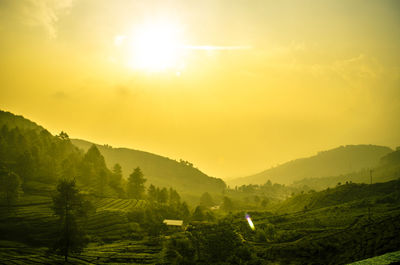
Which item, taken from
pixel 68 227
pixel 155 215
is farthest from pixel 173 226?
pixel 68 227

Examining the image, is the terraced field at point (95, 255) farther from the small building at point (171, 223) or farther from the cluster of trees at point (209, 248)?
the small building at point (171, 223)

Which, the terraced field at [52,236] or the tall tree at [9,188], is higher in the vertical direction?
the tall tree at [9,188]

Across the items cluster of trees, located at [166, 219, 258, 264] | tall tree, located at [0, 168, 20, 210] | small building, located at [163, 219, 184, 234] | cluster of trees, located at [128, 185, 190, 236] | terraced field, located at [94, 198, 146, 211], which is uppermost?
tall tree, located at [0, 168, 20, 210]

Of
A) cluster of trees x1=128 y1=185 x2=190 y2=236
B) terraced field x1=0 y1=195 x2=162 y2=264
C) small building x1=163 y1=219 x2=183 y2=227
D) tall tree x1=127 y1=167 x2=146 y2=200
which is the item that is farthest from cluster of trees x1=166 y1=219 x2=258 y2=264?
tall tree x1=127 y1=167 x2=146 y2=200

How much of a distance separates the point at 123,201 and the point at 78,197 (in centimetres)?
5796

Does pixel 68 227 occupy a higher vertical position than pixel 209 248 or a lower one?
higher

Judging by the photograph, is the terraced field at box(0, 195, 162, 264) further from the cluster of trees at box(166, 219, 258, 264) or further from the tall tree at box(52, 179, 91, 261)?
the cluster of trees at box(166, 219, 258, 264)

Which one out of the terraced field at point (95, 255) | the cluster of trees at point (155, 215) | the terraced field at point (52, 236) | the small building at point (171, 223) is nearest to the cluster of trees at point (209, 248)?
the terraced field at point (95, 255)

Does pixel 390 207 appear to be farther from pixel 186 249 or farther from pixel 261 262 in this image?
pixel 186 249

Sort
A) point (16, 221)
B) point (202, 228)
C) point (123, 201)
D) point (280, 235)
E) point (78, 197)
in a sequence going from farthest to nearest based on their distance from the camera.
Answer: point (123, 201)
point (202, 228)
point (280, 235)
point (16, 221)
point (78, 197)

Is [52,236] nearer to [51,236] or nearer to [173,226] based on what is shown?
[51,236]

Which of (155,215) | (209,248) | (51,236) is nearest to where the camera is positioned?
(51,236)

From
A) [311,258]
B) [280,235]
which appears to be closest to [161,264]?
[311,258]

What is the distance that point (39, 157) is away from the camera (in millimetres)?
121000
